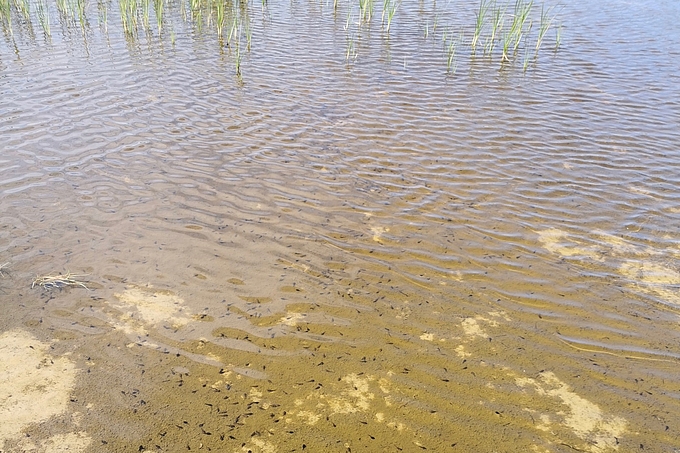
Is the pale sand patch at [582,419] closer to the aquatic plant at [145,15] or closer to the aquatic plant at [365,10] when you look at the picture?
the aquatic plant at [365,10]

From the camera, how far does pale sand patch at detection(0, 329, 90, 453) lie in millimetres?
2932

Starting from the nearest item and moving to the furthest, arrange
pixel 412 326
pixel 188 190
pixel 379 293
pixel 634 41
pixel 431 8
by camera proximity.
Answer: pixel 412 326 → pixel 379 293 → pixel 188 190 → pixel 634 41 → pixel 431 8

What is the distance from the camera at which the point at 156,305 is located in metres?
3.93

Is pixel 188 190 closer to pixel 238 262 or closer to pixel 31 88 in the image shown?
pixel 238 262

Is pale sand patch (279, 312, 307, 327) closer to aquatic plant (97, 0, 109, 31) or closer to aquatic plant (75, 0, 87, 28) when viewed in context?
aquatic plant (97, 0, 109, 31)

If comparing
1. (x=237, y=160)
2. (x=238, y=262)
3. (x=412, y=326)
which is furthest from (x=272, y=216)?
(x=412, y=326)

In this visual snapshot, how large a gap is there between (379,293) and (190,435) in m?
1.71

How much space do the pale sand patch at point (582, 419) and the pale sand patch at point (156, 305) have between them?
229 centimetres

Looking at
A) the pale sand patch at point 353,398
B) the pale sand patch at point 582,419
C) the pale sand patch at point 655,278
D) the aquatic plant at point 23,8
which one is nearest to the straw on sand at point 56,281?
the pale sand patch at point 353,398

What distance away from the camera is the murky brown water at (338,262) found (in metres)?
3.13

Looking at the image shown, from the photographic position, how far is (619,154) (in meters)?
6.46

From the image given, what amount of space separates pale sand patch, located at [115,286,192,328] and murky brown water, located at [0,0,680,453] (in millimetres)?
16

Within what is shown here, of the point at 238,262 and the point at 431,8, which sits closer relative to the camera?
the point at 238,262

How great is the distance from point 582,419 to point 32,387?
321 centimetres
